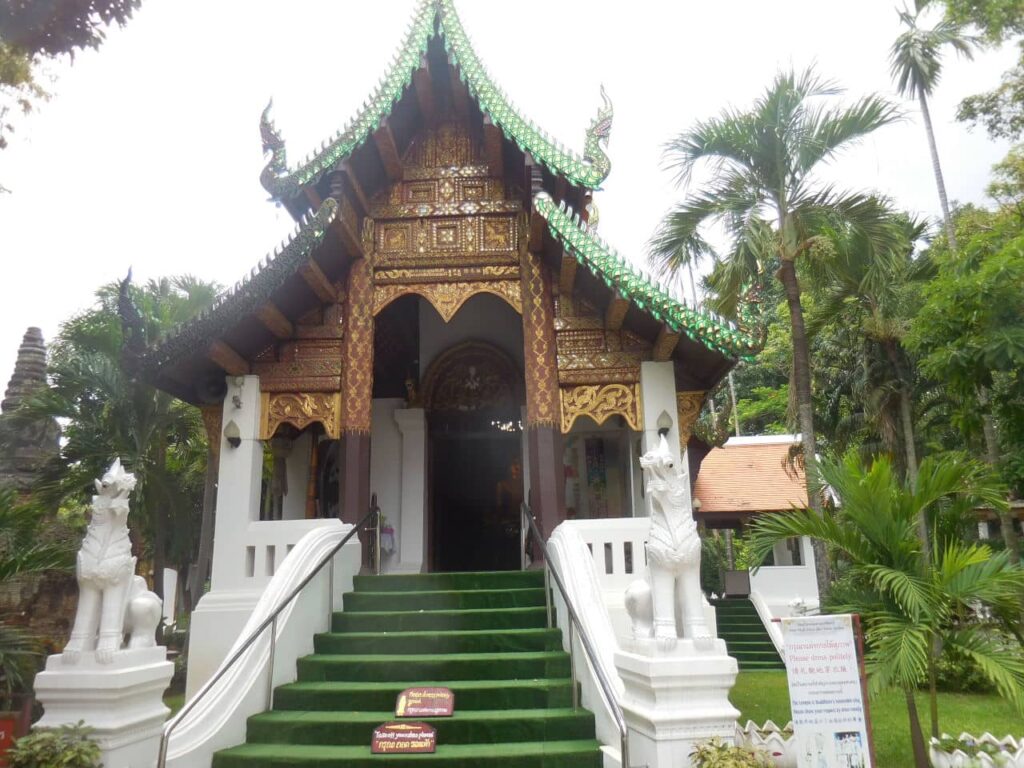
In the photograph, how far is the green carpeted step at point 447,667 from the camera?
5.48 metres

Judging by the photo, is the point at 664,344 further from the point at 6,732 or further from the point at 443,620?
the point at 6,732

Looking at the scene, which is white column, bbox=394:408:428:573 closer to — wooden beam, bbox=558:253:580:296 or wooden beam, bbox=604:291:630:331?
wooden beam, bbox=558:253:580:296

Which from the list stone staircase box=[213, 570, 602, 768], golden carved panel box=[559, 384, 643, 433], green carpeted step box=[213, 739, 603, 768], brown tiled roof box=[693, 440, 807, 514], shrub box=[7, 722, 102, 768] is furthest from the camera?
brown tiled roof box=[693, 440, 807, 514]

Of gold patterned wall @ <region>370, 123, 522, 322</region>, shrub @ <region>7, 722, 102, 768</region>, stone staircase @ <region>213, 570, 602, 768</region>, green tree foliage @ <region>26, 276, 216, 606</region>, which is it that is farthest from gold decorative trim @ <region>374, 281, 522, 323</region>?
shrub @ <region>7, 722, 102, 768</region>

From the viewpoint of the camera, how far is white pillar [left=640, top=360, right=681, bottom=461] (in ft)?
24.7

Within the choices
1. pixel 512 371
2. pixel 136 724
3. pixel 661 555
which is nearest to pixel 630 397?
pixel 512 371

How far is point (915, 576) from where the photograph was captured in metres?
4.54

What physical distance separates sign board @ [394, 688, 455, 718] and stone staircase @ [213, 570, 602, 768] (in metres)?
0.07

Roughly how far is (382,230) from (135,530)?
7.10 m

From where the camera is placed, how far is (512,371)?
993 centimetres

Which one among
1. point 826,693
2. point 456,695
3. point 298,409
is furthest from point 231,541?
point 826,693

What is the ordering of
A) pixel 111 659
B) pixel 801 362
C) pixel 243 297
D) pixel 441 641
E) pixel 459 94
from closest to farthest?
pixel 111 659, pixel 441 641, pixel 243 297, pixel 459 94, pixel 801 362

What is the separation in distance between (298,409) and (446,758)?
14.3 feet

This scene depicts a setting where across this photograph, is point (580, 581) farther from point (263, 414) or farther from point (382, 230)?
point (382, 230)
